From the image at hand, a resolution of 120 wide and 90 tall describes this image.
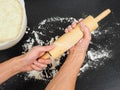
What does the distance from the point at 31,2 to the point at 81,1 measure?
0.71 ft

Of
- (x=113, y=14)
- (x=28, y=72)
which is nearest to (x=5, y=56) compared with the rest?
(x=28, y=72)

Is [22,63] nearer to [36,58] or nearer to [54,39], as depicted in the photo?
[36,58]

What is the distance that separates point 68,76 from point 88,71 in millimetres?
169

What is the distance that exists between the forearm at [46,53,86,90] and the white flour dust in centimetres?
13

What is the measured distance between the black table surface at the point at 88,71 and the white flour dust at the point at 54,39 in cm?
2

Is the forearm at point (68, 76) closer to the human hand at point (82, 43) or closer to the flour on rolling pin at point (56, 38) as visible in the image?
the human hand at point (82, 43)

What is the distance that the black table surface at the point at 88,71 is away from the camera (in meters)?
1.11

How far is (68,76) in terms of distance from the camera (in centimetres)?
98

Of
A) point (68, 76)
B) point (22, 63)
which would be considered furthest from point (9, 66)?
point (68, 76)

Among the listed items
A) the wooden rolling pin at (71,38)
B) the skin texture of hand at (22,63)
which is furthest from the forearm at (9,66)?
the wooden rolling pin at (71,38)

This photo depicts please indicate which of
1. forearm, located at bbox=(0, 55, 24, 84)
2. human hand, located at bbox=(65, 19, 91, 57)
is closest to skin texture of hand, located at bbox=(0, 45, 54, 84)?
forearm, located at bbox=(0, 55, 24, 84)

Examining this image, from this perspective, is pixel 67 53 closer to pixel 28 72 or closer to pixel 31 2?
pixel 28 72

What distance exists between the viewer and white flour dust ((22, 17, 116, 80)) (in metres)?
1.14

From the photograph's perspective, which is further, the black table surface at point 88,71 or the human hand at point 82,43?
the black table surface at point 88,71
